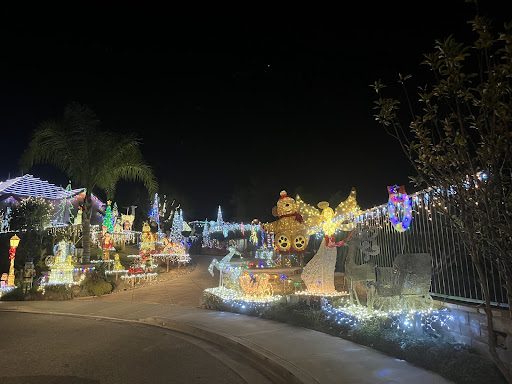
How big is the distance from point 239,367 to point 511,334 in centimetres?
417

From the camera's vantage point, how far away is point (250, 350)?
7.49m

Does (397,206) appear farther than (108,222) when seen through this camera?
No

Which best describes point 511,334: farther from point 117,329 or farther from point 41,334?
point 41,334

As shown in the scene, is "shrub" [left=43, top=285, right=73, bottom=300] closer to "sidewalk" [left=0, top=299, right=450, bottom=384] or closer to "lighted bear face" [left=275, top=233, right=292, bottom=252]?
"sidewalk" [left=0, top=299, right=450, bottom=384]

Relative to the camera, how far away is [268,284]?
13.1 meters

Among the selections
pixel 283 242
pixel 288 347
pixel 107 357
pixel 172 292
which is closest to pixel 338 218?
pixel 283 242

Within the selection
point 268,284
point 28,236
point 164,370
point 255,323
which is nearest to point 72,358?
point 164,370

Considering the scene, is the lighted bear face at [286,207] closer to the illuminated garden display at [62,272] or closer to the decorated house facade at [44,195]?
the illuminated garden display at [62,272]

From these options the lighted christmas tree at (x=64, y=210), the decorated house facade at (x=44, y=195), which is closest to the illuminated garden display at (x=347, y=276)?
the decorated house facade at (x=44, y=195)

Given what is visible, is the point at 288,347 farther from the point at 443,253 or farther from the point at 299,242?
the point at 299,242

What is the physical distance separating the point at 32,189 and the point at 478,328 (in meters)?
33.7

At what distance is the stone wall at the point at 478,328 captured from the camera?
17.9 ft

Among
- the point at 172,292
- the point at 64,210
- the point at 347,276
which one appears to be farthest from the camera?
the point at 64,210

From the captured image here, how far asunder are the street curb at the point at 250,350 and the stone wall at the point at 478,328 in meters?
2.60
